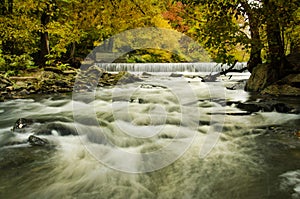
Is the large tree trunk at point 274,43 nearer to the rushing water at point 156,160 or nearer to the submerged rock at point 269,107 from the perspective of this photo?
the submerged rock at point 269,107

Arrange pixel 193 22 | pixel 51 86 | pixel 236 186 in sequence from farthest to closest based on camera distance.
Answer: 1. pixel 51 86
2. pixel 193 22
3. pixel 236 186

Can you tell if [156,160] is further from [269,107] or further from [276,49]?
[276,49]

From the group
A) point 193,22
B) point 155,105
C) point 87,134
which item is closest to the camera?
point 87,134

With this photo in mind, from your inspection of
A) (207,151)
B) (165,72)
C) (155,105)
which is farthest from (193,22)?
(165,72)

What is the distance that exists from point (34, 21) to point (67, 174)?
951 cm

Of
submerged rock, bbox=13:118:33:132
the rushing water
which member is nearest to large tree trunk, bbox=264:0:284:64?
the rushing water

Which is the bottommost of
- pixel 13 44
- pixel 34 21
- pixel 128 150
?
pixel 128 150

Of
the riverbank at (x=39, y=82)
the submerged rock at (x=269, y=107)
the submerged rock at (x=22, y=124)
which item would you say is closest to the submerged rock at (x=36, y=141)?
the submerged rock at (x=22, y=124)

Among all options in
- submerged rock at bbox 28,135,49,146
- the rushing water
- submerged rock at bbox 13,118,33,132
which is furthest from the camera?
submerged rock at bbox 13,118,33,132

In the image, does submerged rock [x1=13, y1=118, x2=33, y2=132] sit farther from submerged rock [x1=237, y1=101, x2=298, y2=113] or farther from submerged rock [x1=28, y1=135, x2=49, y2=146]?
submerged rock [x1=237, y1=101, x2=298, y2=113]

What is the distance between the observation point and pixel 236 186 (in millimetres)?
2617

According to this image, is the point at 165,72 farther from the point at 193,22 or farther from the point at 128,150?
the point at 128,150

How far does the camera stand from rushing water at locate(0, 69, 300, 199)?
8.55 ft

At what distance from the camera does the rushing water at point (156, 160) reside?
261cm
